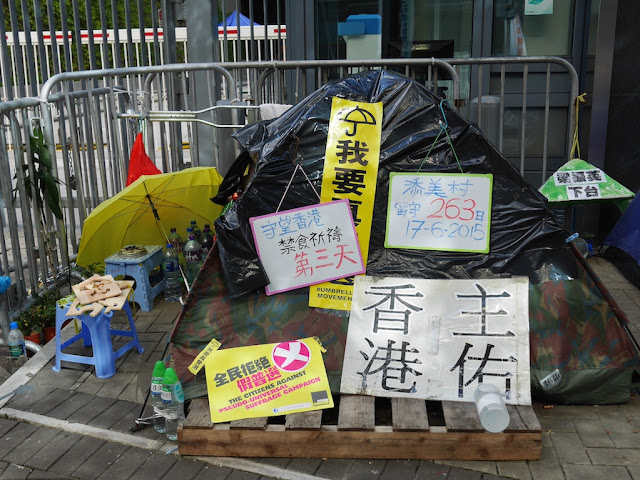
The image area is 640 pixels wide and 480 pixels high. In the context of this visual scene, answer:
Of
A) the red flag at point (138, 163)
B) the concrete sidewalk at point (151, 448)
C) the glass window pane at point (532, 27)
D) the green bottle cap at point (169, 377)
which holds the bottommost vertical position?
the concrete sidewalk at point (151, 448)

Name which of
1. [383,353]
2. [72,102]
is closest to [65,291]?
[72,102]

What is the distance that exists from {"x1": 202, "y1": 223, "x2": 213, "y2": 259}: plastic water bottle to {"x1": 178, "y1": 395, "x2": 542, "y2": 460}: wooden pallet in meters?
2.08

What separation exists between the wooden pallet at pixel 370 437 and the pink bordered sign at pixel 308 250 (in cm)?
82

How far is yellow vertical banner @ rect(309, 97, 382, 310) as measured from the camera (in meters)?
4.16

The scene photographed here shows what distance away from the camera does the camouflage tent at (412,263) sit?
408 cm

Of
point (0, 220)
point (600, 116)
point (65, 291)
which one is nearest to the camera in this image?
point (0, 220)

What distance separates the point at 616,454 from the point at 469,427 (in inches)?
31.9

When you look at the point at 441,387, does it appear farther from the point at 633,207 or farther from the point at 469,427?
the point at 633,207

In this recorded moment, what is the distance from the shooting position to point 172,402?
3861mm

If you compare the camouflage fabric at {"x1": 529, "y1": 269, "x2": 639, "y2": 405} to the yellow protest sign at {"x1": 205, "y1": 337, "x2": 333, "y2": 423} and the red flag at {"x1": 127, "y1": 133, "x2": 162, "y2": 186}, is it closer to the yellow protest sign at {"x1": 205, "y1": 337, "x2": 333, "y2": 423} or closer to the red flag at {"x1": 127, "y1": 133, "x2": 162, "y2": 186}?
the yellow protest sign at {"x1": 205, "y1": 337, "x2": 333, "y2": 423}

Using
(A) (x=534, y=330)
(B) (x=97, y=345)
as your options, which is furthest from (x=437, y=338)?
(B) (x=97, y=345)

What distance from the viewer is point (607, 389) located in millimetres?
4078

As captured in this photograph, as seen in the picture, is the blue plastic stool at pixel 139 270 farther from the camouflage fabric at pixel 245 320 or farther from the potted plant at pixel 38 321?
the camouflage fabric at pixel 245 320

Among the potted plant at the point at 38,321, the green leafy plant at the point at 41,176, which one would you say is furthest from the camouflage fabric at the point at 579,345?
the green leafy plant at the point at 41,176
